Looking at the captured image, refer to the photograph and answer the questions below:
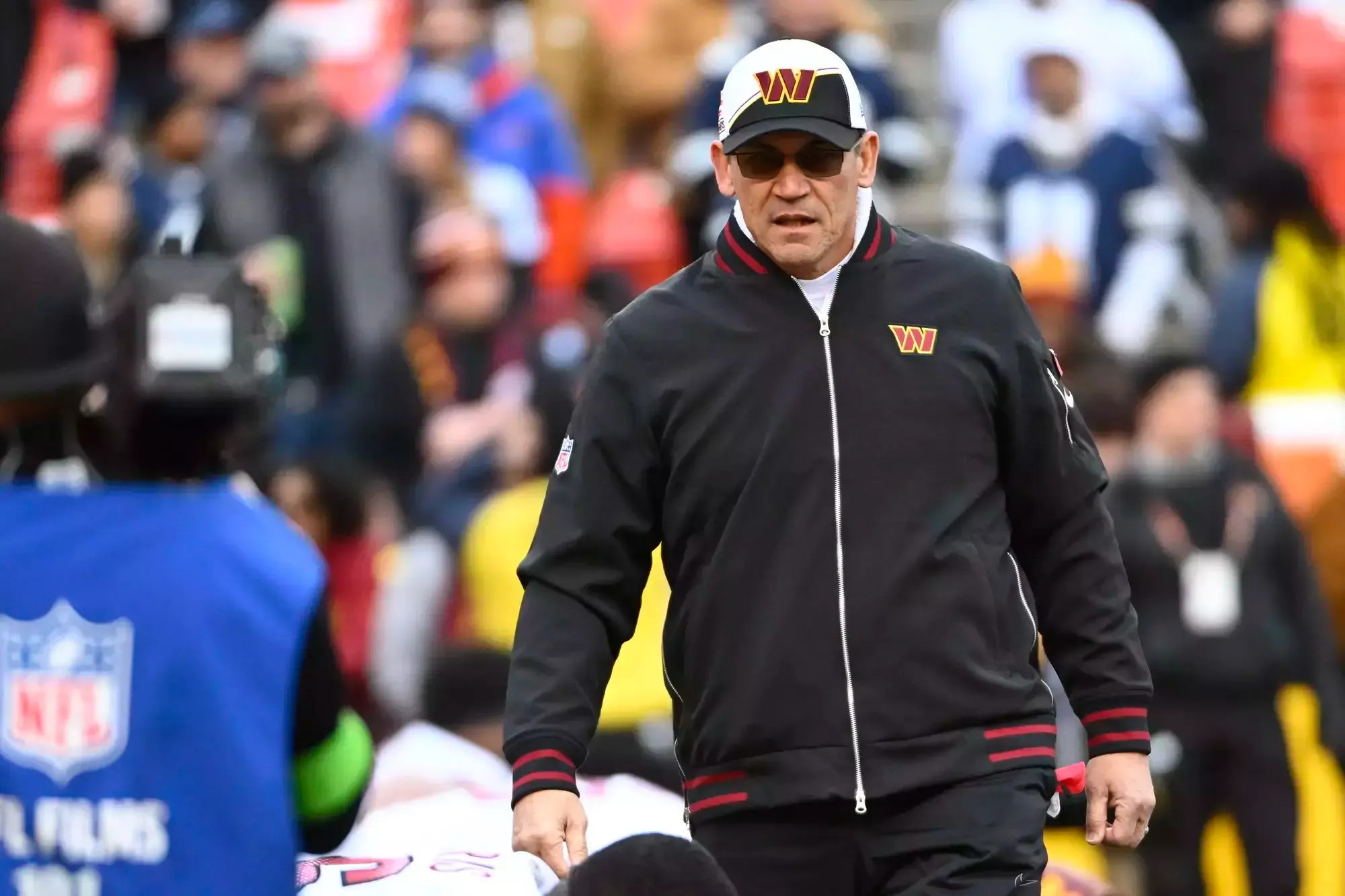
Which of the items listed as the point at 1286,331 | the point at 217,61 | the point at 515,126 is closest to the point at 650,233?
the point at 515,126

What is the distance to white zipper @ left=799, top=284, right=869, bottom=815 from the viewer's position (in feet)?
14.5

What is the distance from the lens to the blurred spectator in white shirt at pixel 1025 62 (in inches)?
473

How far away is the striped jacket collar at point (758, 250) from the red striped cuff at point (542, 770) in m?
0.94

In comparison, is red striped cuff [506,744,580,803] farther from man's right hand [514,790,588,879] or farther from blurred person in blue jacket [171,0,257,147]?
blurred person in blue jacket [171,0,257,147]

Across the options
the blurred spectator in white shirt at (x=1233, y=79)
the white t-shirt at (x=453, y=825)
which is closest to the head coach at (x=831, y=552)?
the white t-shirt at (x=453, y=825)

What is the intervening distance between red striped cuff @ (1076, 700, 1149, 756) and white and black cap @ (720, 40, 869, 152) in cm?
112

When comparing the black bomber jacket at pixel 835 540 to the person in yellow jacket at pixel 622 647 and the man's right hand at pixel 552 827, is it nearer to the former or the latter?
the man's right hand at pixel 552 827

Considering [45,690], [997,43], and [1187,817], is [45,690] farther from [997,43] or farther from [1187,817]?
[997,43]

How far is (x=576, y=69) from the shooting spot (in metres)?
12.9

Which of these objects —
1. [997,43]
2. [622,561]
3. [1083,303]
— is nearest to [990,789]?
[622,561]

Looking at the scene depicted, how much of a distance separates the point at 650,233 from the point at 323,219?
1.48 metres

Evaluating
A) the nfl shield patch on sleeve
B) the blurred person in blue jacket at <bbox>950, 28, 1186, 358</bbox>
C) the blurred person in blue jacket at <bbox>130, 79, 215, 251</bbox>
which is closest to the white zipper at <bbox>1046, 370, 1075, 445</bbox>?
the nfl shield patch on sleeve

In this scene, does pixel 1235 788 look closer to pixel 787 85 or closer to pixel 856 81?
pixel 856 81

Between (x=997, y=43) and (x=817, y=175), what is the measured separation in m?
7.66
